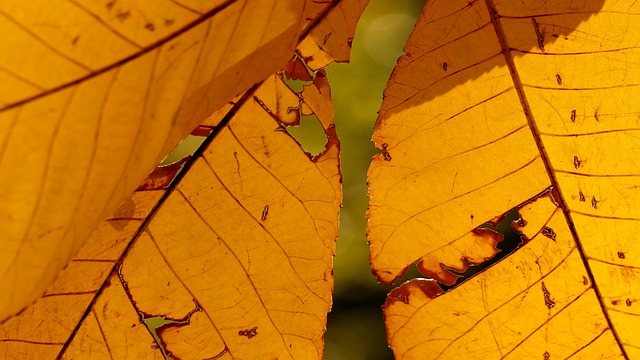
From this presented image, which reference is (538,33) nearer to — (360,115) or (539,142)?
(539,142)

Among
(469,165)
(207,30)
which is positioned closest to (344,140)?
(469,165)

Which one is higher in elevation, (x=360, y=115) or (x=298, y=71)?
(x=360, y=115)

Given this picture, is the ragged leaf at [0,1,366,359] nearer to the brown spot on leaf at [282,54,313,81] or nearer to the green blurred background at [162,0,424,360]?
the brown spot on leaf at [282,54,313,81]

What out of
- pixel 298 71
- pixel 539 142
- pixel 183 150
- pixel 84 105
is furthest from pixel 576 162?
pixel 183 150

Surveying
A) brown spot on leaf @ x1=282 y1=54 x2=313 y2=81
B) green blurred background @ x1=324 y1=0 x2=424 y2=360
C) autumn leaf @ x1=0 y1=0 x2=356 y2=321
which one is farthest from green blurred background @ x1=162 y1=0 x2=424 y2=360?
autumn leaf @ x1=0 y1=0 x2=356 y2=321

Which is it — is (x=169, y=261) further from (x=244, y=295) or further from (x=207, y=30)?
(x=207, y=30)
